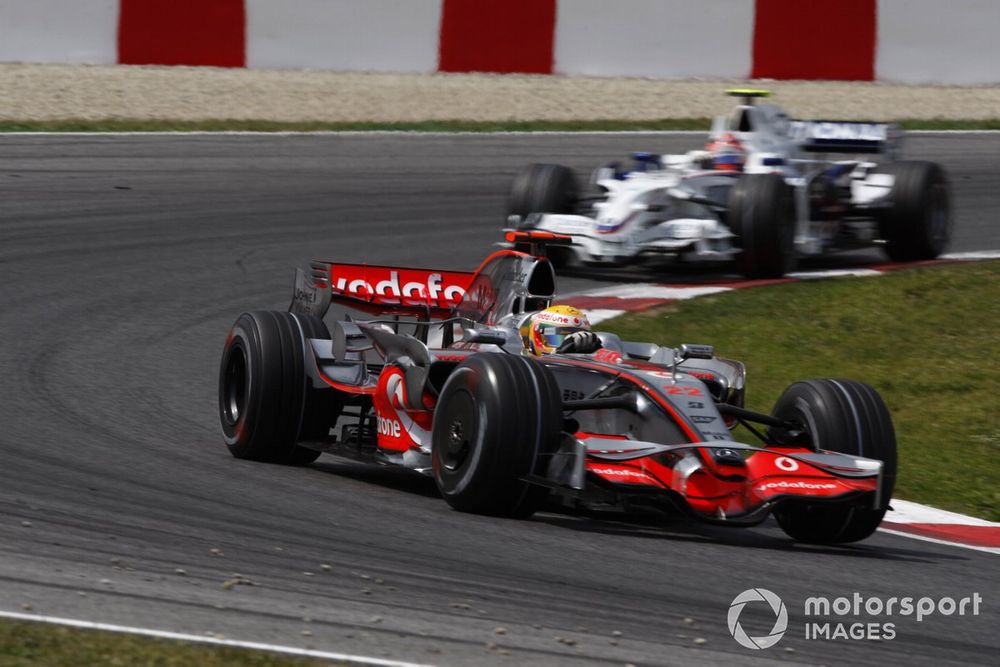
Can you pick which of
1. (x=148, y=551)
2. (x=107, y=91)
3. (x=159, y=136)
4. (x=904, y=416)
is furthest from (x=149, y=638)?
(x=107, y=91)

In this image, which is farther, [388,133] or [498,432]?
[388,133]

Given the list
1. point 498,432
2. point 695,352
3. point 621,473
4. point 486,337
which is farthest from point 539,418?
point 695,352

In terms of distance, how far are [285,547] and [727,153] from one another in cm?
970

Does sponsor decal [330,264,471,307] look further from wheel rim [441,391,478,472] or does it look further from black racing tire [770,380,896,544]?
black racing tire [770,380,896,544]

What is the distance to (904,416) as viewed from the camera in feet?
34.2

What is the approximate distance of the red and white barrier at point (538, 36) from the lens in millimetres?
20562

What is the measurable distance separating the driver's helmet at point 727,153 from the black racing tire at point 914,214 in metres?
1.42

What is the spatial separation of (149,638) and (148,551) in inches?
46.6

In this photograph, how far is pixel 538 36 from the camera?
22.1 m

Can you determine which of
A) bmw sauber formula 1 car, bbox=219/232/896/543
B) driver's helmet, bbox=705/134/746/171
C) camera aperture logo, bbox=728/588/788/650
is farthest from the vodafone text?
driver's helmet, bbox=705/134/746/171

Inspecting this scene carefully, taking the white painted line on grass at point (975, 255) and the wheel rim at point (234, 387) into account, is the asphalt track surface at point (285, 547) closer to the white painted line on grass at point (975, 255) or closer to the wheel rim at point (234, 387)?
the wheel rim at point (234, 387)

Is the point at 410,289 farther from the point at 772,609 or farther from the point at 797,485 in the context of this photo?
the point at 772,609

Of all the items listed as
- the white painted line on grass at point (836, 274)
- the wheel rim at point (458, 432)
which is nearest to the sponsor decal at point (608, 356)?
the wheel rim at point (458, 432)

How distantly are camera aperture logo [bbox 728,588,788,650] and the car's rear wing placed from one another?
1046 cm
